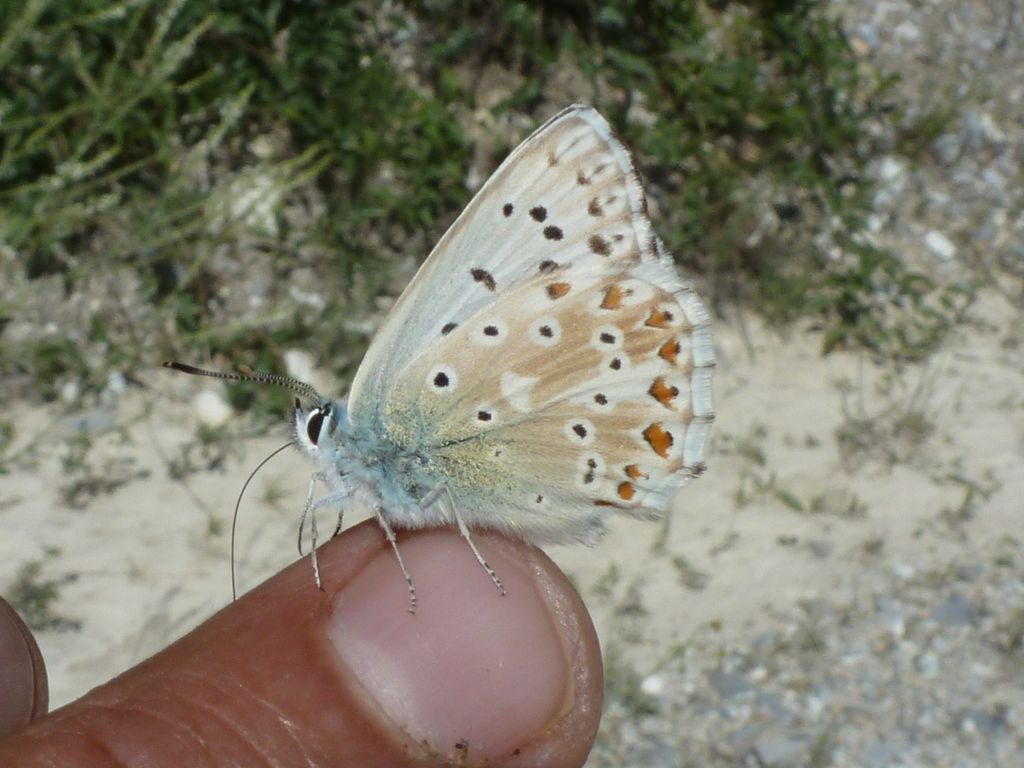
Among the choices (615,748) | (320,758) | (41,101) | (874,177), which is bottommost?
(615,748)

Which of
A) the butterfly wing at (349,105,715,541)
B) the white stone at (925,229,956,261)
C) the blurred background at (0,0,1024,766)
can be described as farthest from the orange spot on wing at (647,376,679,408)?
the white stone at (925,229,956,261)

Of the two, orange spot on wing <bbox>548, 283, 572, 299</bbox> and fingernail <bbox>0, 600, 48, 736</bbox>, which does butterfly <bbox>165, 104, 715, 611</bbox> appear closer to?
orange spot on wing <bbox>548, 283, 572, 299</bbox>

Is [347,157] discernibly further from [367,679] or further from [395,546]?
[367,679]

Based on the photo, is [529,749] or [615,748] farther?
[615,748]

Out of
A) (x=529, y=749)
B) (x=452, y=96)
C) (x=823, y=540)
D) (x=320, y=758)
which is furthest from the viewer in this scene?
(x=452, y=96)

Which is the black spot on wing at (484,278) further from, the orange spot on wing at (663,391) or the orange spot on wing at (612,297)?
the orange spot on wing at (663,391)

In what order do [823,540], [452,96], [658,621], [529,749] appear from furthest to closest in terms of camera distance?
[452,96] → [823,540] → [658,621] → [529,749]

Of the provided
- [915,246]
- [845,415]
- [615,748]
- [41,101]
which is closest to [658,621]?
[615,748]

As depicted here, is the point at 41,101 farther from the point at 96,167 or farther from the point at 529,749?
the point at 529,749
